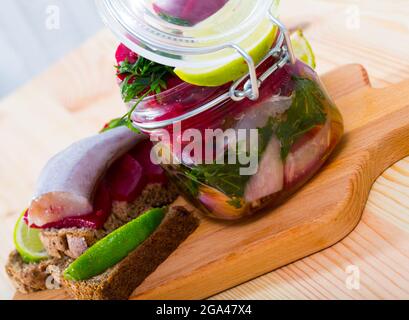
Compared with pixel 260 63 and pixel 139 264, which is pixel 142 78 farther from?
pixel 139 264

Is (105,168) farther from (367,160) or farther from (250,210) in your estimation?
(367,160)

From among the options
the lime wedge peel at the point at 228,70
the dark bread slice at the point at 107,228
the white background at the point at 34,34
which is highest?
the lime wedge peel at the point at 228,70

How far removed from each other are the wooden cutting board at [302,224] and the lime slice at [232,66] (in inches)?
13.1

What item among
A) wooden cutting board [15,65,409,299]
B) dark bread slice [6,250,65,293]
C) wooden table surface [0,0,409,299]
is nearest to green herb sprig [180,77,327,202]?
wooden cutting board [15,65,409,299]

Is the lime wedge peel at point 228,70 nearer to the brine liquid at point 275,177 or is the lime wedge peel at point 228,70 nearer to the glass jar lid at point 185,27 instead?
the glass jar lid at point 185,27

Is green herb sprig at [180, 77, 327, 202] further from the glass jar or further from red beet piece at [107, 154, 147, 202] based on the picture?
red beet piece at [107, 154, 147, 202]

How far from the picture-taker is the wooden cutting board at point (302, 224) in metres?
1.41

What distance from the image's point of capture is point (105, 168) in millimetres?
1650

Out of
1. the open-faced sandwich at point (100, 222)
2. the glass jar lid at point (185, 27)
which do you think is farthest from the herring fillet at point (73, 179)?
the glass jar lid at point (185, 27)

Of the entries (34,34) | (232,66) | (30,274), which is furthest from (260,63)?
(34,34)

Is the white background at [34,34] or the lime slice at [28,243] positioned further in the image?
the white background at [34,34]

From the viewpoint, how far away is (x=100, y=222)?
63.2 inches

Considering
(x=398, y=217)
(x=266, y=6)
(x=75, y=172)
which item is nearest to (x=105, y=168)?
(x=75, y=172)

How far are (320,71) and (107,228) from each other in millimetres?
786
